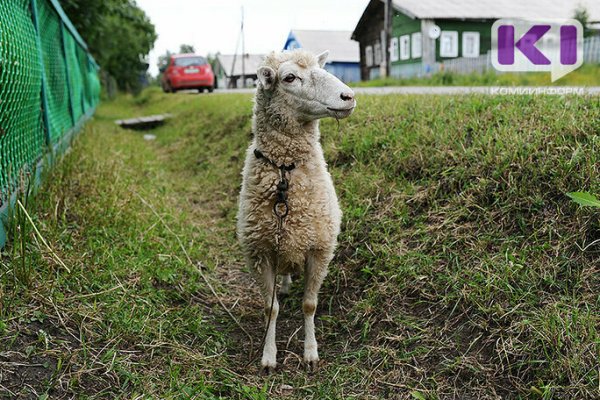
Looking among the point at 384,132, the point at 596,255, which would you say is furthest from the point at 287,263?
the point at 384,132

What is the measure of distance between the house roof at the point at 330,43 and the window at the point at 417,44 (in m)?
10.9

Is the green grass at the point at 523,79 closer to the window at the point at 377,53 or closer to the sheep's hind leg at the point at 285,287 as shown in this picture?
the sheep's hind leg at the point at 285,287

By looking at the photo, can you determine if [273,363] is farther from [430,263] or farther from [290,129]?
[290,129]

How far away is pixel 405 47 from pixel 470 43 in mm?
2948

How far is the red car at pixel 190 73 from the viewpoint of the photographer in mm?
24047

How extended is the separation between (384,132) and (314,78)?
6.19ft

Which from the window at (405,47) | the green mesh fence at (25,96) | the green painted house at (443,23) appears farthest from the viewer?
the window at (405,47)

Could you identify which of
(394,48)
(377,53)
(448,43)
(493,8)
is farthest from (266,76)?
(377,53)

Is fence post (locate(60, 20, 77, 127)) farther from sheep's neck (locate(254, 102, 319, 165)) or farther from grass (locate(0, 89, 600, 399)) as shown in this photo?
sheep's neck (locate(254, 102, 319, 165))

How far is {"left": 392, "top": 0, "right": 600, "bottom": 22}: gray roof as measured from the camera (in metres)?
21.0

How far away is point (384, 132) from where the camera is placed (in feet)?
15.3

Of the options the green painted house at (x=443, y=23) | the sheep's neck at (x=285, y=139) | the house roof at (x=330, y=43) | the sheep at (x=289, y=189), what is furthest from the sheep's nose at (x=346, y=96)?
the house roof at (x=330, y=43)

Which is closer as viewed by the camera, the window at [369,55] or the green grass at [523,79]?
the green grass at [523,79]

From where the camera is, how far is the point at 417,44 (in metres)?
22.3
